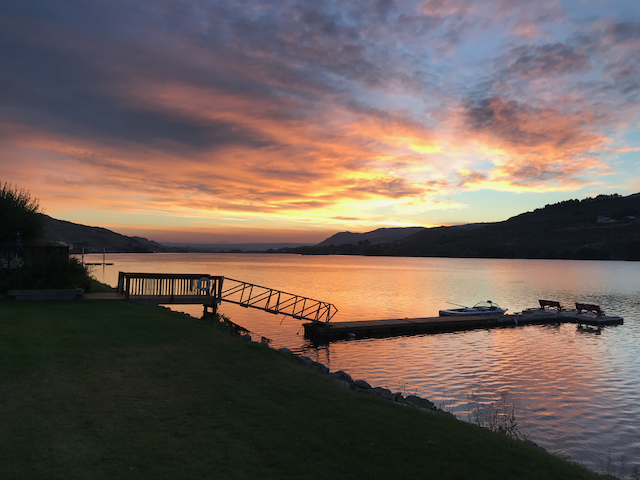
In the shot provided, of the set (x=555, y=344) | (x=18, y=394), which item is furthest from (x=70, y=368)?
(x=555, y=344)

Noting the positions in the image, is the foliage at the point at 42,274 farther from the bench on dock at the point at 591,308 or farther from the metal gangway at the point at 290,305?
the bench on dock at the point at 591,308

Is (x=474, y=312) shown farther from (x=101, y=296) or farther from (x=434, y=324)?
(x=101, y=296)

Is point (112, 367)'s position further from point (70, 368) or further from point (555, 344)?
point (555, 344)

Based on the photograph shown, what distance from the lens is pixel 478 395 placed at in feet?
58.4

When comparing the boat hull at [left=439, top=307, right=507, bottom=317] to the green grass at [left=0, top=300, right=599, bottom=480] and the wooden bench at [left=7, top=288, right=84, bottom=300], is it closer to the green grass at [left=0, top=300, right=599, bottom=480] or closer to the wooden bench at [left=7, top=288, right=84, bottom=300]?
the green grass at [left=0, top=300, right=599, bottom=480]

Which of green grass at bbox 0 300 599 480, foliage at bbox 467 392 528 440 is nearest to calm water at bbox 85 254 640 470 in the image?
foliage at bbox 467 392 528 440

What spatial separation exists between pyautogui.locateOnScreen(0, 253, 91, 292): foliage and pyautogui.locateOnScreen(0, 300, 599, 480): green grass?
30.5ft

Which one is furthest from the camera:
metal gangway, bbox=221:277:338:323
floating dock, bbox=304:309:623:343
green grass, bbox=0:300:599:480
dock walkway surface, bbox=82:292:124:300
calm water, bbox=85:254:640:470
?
metal gangway, bbox=221:277:338:323

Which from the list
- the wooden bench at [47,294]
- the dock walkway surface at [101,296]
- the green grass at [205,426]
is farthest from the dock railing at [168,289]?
the green grass at [205,426]

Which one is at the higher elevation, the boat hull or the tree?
the tree

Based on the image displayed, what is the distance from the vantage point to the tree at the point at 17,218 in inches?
971

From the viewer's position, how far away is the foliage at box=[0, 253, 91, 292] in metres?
20.5

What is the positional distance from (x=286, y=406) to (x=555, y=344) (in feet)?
94.6

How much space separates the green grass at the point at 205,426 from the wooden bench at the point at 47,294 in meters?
8.40
